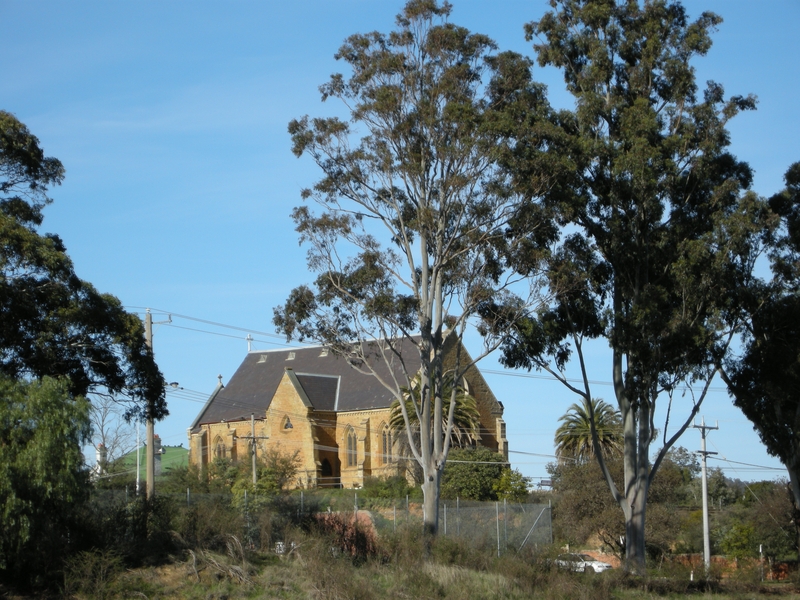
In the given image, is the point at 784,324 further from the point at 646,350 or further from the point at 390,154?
the point at 390,154

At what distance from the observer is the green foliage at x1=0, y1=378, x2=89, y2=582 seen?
55.5 feet

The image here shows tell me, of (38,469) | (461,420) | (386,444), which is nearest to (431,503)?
(38,469)

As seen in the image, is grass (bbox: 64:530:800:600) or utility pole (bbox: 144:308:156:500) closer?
grass (bbox: 64:530:800:600)

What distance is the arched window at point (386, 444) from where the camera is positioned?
62438 millimetres

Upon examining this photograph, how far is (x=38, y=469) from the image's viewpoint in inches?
675

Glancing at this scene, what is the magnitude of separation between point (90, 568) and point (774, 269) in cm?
2225

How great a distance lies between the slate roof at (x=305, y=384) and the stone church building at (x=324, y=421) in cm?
9

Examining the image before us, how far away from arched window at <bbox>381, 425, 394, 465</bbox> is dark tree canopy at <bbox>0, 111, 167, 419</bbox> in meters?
40.6

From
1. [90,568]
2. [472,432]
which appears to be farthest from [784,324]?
[472,432]

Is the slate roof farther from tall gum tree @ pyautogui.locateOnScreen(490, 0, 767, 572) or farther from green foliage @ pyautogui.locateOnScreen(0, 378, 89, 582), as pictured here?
green foliage @ pyautogui.locateOnScreen(0, 378, 89, 582)

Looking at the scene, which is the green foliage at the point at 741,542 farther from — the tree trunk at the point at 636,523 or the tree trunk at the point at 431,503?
the tree trunk at the point at 431,503

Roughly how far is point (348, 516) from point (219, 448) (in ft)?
155

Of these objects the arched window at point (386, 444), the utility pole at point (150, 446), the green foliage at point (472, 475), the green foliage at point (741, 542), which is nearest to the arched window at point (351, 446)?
the arched window at point (386, 444)

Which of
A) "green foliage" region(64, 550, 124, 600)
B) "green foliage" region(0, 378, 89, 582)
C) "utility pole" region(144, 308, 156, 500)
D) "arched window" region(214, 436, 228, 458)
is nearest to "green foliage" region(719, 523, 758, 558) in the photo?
"utility pole" region(144, 308, 156, 500)
